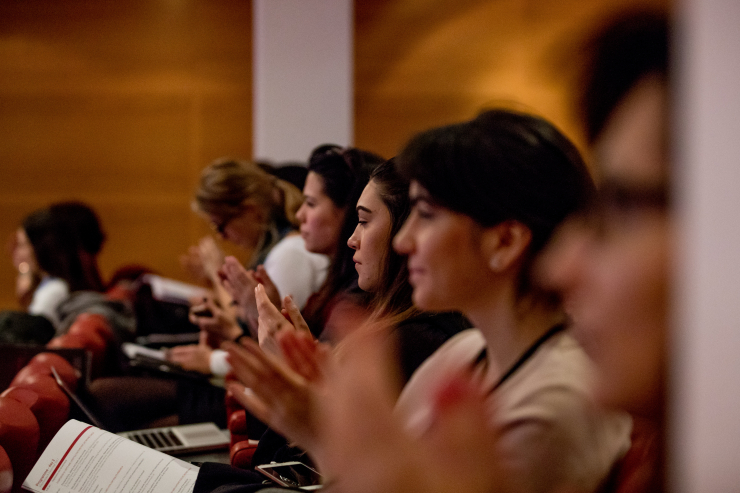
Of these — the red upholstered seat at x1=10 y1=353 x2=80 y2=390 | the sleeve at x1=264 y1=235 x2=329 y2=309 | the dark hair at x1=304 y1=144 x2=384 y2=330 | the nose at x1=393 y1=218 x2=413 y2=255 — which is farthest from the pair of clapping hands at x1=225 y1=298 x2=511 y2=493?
the sleeve at x1=264 y1=235 x2=329 y2=309

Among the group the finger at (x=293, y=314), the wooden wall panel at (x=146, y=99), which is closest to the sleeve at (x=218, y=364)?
the finger at (x=293, y=314)

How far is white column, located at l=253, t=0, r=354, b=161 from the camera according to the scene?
4586 mm

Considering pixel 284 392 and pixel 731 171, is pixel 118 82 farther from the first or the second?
pixel 284 392

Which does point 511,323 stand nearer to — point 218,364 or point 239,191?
point 218,364

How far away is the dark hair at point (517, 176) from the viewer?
88 cm

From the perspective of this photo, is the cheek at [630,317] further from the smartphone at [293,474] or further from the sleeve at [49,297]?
the sleeve at [49,297]

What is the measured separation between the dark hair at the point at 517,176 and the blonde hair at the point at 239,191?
1983 mm

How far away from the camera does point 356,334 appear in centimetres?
99

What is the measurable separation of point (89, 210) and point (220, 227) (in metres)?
1.39

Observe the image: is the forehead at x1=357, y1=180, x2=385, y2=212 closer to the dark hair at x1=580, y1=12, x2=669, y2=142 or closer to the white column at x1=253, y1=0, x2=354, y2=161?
the dark hair at x1=580, y1=12, x2=669, y2=142

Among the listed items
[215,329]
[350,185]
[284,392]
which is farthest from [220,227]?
[284,392]

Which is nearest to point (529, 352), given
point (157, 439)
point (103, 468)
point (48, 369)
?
point (103, 468)

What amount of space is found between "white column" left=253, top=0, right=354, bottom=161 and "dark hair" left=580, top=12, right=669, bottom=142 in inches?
157

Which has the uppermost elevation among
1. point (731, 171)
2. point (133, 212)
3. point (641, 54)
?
point (641, 54)
